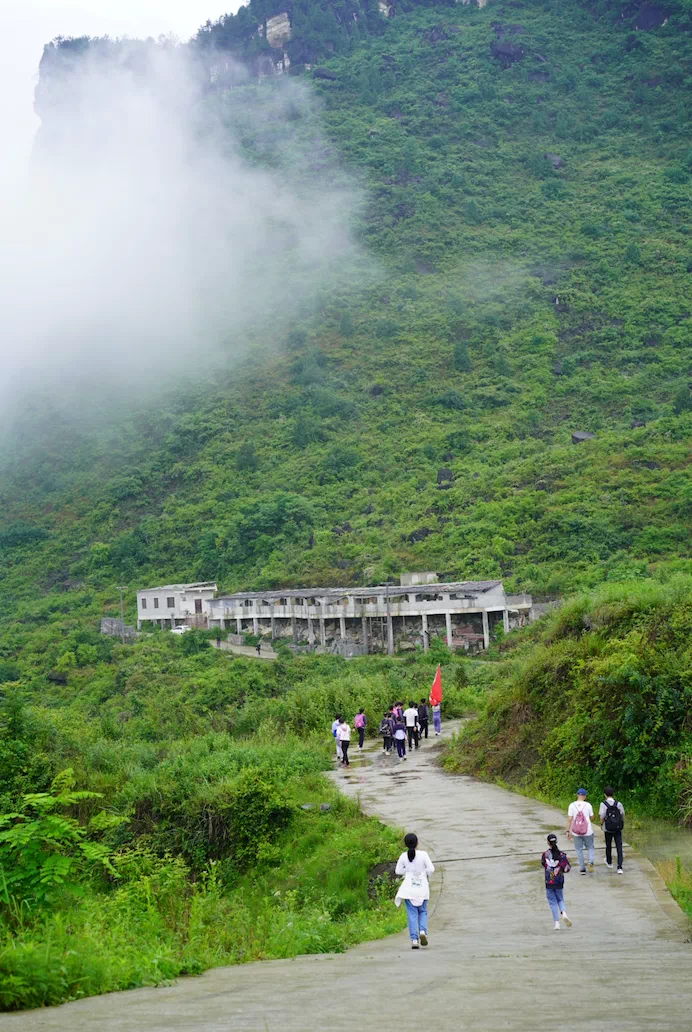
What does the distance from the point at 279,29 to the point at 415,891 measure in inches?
7349

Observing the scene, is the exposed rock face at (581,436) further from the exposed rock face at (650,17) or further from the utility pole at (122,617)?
the exposed rock face at (650,17)

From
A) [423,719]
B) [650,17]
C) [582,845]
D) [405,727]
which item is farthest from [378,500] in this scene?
[650,17]

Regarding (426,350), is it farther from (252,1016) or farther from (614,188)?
(252,1016)

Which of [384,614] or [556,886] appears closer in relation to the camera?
[556,886]

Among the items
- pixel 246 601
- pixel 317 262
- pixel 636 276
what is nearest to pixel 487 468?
pixel 246 601

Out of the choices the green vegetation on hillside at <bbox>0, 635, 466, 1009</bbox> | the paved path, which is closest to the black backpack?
the paved path

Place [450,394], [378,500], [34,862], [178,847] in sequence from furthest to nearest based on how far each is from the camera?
[450,394], [378,500], [178,847], [34,862]

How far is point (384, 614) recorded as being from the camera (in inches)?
2068

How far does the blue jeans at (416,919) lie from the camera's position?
889cm

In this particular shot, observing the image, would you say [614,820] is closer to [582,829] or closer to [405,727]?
[582,829]

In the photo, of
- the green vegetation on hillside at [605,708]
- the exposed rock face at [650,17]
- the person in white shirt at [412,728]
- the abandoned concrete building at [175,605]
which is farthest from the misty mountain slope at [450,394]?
the green vegetation on hillside at [605,708]

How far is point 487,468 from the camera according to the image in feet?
227

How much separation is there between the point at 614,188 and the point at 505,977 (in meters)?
124

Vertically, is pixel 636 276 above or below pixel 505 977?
above
